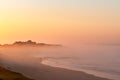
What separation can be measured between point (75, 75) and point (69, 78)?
286 cm

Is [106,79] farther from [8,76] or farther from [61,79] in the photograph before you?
[8,76]

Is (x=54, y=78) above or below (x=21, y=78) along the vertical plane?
above

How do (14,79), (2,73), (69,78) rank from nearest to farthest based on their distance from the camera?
(14,79), (2,73), (69,78)

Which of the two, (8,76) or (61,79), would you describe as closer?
(8,76)

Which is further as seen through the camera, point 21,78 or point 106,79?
point 106,79

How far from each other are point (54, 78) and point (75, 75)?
474 centimetres

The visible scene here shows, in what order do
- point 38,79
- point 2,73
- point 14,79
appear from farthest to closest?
point 38,79 < point 2,73 < point 14,79

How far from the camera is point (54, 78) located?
4119cm

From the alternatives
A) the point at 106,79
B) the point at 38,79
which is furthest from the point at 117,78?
the point at 38,79

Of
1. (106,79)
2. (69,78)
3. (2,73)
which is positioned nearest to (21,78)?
(2,73)

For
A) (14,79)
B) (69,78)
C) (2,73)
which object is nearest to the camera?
(14,79)

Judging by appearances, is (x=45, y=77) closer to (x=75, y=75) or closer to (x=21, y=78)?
(x=75, y=75)

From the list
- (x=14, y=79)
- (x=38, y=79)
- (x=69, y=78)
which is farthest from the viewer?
(x=69, y=78)

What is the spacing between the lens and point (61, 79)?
4050 centimetres
